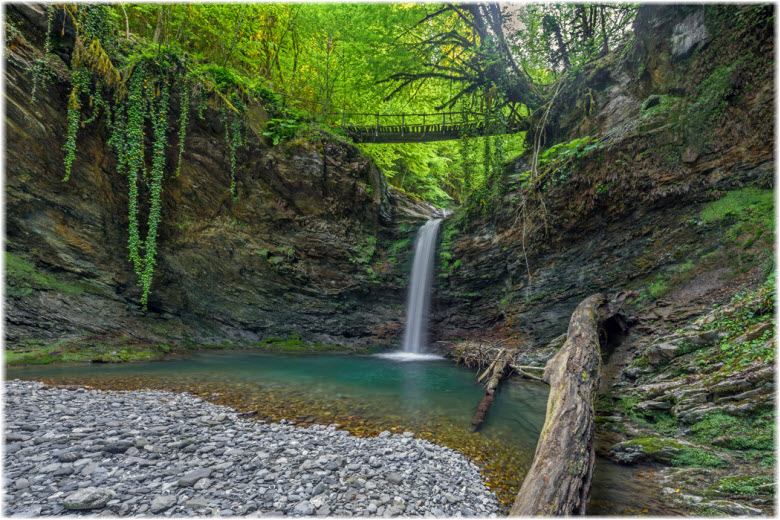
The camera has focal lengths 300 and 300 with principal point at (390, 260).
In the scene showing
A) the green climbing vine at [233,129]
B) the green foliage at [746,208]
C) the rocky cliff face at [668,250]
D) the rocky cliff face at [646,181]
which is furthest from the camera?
the green climbing vine at [233,129]

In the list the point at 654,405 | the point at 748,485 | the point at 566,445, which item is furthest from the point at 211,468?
the point at 654,405

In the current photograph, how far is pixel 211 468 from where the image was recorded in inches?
106

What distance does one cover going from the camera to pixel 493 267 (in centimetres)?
972

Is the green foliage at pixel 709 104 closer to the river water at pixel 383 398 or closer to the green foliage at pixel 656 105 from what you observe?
the green foliage at pixel 656 105

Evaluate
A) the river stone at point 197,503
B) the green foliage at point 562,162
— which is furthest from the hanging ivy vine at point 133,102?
the green foliage at point 562,162

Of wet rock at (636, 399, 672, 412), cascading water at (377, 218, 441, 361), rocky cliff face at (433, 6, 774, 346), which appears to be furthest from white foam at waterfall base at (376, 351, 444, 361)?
wet rock at (636, 399, 672, 412)

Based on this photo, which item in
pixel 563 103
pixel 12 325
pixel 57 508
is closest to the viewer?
pixel 57 508

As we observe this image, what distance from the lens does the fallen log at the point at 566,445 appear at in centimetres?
209

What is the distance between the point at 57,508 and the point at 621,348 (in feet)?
24.5

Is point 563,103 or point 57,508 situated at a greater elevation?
point 563,103

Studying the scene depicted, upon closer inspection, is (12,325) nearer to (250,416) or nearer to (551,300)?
(250,416)

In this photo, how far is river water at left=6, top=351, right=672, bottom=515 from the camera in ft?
10.2

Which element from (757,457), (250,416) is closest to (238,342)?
(250,416)

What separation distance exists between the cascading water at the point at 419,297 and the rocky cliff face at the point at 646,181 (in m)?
1.84
